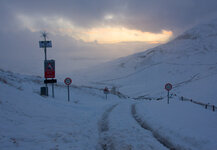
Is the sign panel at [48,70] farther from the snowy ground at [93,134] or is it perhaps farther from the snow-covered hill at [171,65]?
the snow-covered hill at [171,65]

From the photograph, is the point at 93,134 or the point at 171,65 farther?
the point at 171,65

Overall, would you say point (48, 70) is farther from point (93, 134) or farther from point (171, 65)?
point (171, 65)

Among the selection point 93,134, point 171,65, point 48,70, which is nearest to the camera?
point 93,134

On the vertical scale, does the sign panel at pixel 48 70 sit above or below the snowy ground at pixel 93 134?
above

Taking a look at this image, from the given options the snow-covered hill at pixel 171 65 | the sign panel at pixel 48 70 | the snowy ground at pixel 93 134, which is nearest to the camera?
the snowy ground at pixel 93 134

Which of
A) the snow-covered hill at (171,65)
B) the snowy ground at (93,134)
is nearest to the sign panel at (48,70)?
the snowy ground at (93,134)

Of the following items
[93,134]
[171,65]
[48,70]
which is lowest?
[93,134]

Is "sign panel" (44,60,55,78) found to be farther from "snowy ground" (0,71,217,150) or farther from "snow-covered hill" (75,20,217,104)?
"snow-covered hill" (75,20,217,104)

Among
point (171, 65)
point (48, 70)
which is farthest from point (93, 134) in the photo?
point (171, 65)

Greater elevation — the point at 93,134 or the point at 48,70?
the point at 48,70

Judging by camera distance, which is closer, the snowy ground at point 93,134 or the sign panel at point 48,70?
the snowy ground at point 93,134

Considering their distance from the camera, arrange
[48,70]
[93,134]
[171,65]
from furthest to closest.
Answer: [171,65], [48,70], [93,134]

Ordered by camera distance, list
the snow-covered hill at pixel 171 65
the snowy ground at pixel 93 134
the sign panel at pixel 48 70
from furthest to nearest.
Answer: the snow-covered hill at pixel 171 65
the sign panel at pixel 48 70
the snowy ground at pixel 93 134

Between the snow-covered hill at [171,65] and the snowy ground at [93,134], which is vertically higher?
the snow-covered hill at [171,65]
